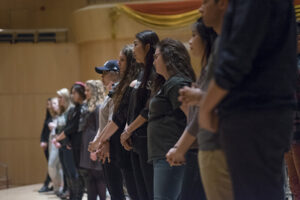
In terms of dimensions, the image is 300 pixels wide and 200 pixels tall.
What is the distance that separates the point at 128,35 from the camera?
11.2m

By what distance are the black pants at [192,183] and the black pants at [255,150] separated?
0.99 metres

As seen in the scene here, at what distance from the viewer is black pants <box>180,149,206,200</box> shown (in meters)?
2.85

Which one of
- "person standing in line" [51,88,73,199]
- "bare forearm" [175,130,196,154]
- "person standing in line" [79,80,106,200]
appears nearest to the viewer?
"bare forearm" [175,130,196,154]

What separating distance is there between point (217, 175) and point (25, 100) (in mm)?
10541

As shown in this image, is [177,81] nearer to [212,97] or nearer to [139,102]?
[139,102]

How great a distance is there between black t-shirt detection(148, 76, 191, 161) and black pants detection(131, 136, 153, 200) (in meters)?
0.37

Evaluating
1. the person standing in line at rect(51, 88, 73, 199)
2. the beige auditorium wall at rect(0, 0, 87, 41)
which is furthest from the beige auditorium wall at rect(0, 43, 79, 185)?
the person standing in line at rect(51, 88, 73, 199)

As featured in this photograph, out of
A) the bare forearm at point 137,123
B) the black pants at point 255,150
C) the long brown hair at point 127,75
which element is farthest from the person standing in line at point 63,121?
the black pants at point 255,150

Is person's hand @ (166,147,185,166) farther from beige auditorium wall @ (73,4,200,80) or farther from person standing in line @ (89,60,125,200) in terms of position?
beige auditorium wall @ (73,4,200,80)

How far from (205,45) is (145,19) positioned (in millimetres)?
8496

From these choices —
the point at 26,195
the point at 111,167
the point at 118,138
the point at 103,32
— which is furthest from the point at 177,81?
the point at 103,32

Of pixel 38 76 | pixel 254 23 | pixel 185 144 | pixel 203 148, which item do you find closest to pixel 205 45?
pixel 185 144

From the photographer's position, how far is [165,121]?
3.23m

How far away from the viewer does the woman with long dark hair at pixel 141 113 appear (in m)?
3.68
